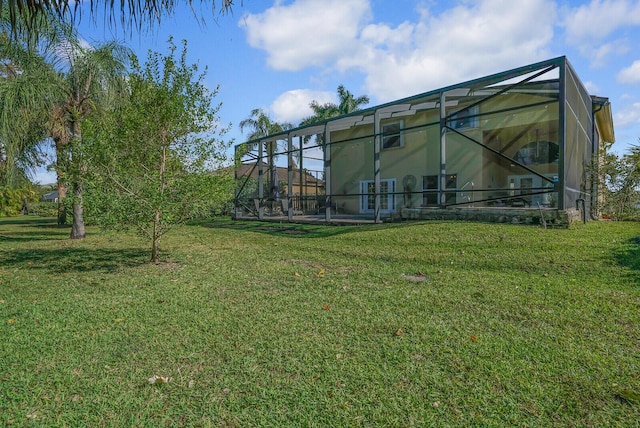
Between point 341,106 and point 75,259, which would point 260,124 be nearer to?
point 341,106

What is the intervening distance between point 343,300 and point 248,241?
6.13 metres

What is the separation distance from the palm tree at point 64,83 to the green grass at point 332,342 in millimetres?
5193

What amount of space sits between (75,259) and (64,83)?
6.15 meters

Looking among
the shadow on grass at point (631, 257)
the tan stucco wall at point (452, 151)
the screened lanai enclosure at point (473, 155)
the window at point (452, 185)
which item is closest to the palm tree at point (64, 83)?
the screened lanai enclosure at point (473, 155)

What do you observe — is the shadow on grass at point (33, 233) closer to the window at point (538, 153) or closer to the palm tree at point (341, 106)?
the window at point (538, 153)

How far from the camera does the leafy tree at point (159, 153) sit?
238 inches

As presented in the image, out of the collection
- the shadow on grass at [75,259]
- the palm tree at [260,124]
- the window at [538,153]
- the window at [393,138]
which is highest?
the palm tree at [260,124]

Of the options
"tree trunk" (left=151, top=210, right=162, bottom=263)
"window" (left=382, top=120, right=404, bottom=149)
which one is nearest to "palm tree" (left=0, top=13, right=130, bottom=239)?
"tree trunk" (left=151, top=210, right=162, bottom=263)

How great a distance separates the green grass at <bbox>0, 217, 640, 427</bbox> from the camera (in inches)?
88.6

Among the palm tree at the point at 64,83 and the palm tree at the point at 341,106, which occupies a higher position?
the palm tree at the point at 341,106

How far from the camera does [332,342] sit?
10.5 feet

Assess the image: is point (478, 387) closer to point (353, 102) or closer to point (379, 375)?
point (379, 375)

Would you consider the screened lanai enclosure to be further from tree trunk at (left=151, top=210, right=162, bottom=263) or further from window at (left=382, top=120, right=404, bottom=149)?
tree trunk at (left=151, top=210, right=162, bottom=263)

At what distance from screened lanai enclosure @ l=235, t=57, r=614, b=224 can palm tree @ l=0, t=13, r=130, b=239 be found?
493 centimetres
